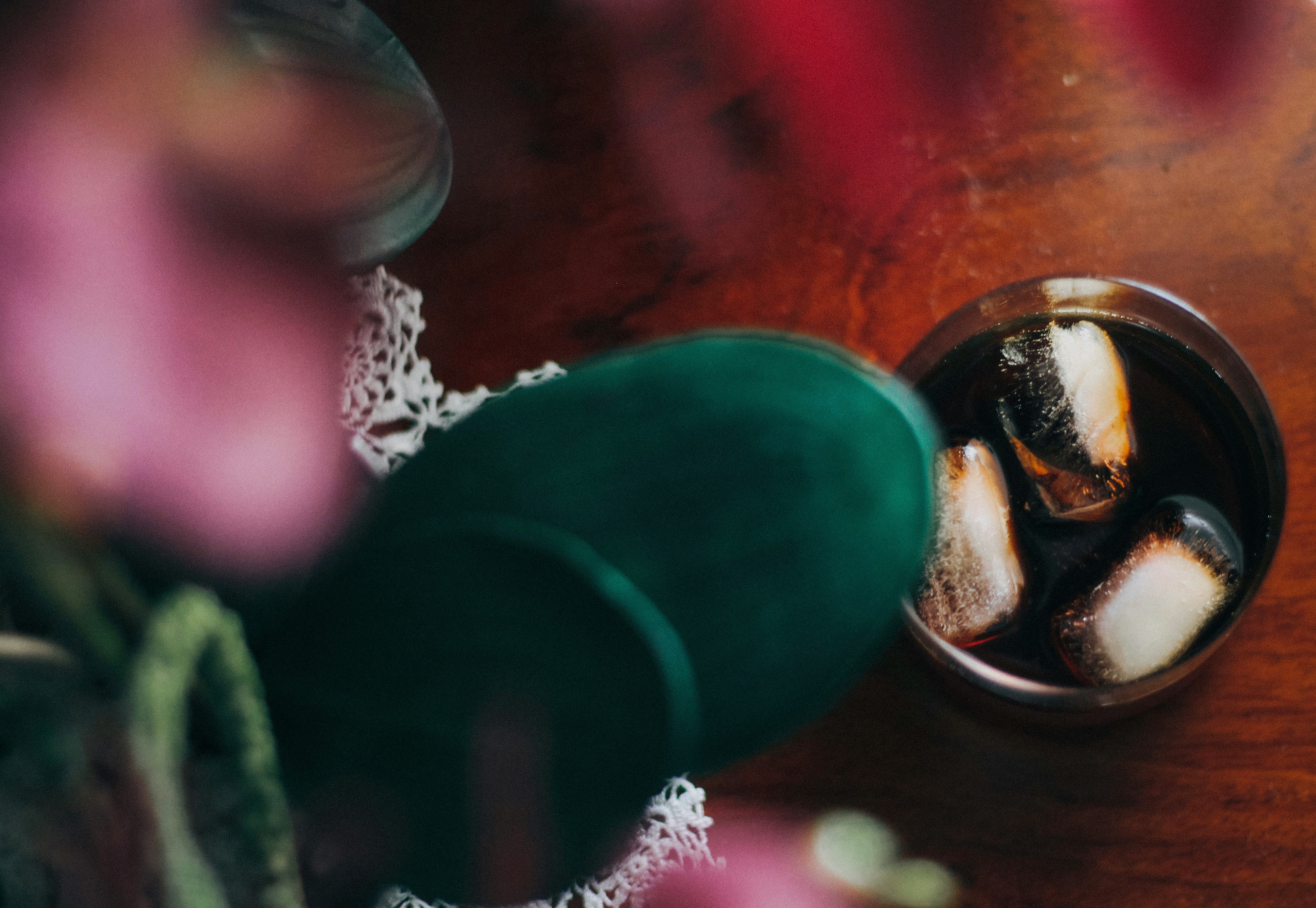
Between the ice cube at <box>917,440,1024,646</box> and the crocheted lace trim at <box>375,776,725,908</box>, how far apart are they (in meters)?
0.14

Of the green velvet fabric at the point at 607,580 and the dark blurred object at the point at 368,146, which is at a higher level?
the dark blurred object at the point at 368,146

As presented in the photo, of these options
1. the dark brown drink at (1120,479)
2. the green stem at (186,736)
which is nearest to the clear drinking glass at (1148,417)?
the dark brown drink at (1120,479)

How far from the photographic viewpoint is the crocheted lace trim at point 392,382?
18.5 inches

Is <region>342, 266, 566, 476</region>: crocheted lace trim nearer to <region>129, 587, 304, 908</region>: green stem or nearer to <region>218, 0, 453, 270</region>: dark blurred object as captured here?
<region>218, 0, 453, 270</region>: dark blurred object

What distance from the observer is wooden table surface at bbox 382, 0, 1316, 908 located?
0.43 metres

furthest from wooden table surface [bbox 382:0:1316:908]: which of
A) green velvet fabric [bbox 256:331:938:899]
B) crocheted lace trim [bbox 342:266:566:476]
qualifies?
green velvet fabric [bbox 256:331:938:899]

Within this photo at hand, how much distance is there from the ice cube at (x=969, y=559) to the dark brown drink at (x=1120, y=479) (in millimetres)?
10

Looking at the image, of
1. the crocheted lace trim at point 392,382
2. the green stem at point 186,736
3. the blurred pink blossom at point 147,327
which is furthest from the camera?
the crocheted lace trim at point 392,382

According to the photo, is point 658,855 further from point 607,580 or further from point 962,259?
point 962,259

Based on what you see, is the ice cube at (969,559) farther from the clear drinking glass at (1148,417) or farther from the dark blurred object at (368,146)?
the dark blurred object at (368,146)

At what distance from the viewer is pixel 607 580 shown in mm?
288

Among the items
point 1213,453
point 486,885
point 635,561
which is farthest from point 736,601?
point 1213,453

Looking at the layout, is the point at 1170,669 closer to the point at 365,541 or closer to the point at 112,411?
the point at 365,541

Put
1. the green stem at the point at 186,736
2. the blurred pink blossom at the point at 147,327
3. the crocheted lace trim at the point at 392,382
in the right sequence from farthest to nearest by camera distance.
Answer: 1. the crocheted lace trim at the point at 392,382
2. the blurred pink blossom at the point at 147,327
3. the green stem at the point at 186,736
